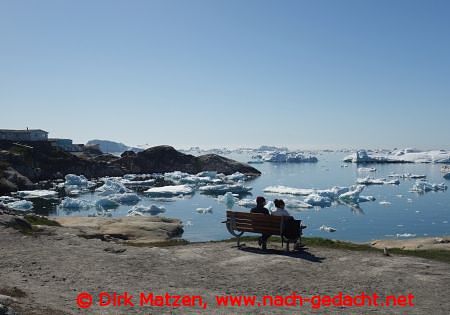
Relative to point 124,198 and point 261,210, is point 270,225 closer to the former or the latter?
point 261,210

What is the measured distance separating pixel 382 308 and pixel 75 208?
165ft

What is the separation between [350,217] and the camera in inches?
1781

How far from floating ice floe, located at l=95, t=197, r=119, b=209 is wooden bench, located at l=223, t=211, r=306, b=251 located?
41.7 metres

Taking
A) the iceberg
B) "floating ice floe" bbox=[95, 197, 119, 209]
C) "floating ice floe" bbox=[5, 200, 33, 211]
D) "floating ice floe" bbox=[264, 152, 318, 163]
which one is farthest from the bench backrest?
"floating ice floe" bbox=[264, 152, 318, 163]

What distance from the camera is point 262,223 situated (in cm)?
1303

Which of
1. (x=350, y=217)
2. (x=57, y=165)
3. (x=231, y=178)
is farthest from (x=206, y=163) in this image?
(x=350, y=217)

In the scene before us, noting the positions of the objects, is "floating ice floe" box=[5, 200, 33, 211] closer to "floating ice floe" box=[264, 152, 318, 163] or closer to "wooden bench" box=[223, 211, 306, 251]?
"wooden bench" box=[223, 211, 306, 251]

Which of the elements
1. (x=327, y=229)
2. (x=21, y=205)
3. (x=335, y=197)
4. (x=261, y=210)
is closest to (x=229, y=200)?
(x=335, y=197)

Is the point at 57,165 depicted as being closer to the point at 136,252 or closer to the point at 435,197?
the point at 435,197

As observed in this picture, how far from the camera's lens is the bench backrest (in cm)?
1267

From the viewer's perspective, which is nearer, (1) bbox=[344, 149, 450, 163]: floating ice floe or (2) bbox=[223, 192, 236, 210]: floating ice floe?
(2) bbox=[223, 192, 236, 210]: floating ice floe

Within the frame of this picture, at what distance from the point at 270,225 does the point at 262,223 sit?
257 mm

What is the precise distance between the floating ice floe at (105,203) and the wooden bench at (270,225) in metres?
41.7

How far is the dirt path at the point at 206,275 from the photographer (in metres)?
7.63
